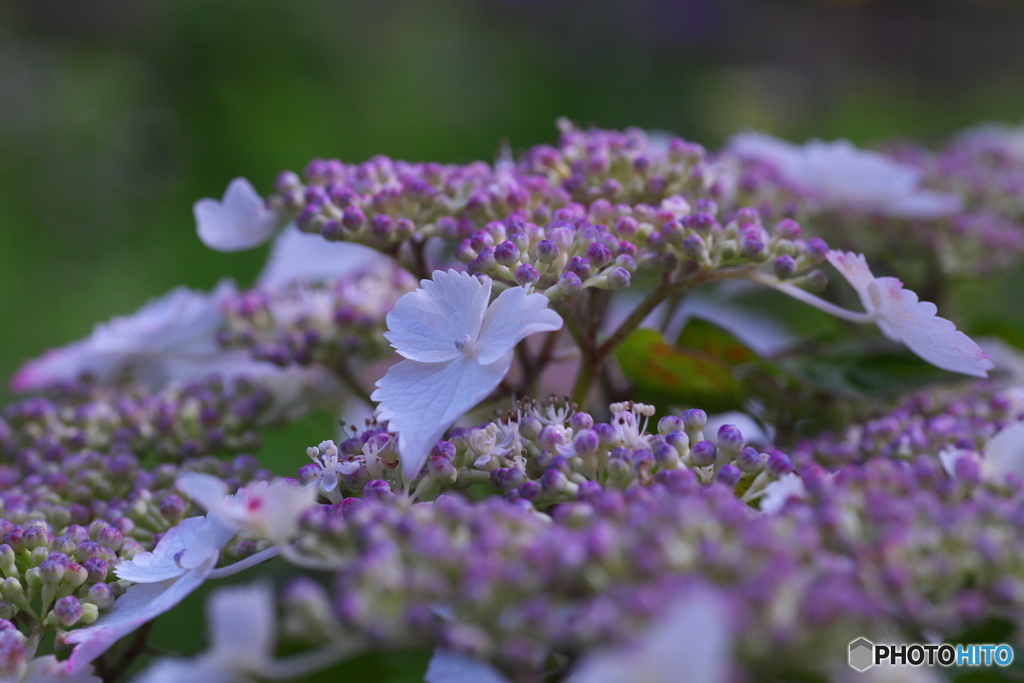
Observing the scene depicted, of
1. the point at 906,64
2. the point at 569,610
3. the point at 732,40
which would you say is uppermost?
the point at 906,64

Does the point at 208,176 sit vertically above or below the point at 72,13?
below

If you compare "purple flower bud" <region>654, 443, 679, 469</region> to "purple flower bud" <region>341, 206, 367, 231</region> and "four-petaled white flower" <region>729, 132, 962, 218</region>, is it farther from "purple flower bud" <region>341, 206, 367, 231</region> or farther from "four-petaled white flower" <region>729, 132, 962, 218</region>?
"four-petaled white flower" <region>729, 132, 962, 218</region>

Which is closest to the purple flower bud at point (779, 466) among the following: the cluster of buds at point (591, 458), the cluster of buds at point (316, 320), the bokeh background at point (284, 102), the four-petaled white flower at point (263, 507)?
the cluster of buds at point (591, 458)

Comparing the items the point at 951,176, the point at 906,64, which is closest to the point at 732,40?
the point at 906,64

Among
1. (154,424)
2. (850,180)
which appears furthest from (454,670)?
(850,180)

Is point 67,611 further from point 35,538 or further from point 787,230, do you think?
point 787,230

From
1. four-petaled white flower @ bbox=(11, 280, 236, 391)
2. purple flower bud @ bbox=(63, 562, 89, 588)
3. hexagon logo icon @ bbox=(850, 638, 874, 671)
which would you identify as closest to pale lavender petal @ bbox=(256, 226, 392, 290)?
four-petaled white flower @ bbox=(11, 280, 236, 391)

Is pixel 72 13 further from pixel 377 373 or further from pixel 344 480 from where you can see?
pixel 344 480
